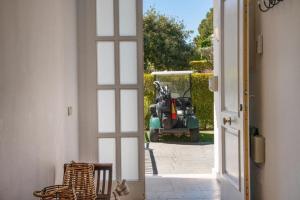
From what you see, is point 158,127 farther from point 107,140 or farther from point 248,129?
point 248,129

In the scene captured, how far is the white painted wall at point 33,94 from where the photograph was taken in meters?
2.30

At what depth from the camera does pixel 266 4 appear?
3.54 meters

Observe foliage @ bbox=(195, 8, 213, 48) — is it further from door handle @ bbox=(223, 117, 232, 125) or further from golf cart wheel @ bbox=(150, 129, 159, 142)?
door handle @ bbox=(223, 117, 232, 125)

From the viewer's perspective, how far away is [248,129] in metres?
3.69

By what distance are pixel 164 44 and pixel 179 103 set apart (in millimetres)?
4903

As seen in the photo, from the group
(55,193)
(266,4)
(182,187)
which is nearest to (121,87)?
(182,187)

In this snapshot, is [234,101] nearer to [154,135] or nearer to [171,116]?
[171,116]

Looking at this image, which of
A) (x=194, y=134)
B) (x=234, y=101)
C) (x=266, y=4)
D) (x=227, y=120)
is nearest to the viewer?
(x=266, y=4)

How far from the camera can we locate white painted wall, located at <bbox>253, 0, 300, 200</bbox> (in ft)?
9.70

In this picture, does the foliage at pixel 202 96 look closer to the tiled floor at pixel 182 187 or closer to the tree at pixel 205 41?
the tree at pixel 205 41

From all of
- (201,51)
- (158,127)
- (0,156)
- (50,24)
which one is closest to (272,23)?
(50,24)

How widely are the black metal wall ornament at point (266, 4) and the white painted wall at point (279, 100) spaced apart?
0.04 m

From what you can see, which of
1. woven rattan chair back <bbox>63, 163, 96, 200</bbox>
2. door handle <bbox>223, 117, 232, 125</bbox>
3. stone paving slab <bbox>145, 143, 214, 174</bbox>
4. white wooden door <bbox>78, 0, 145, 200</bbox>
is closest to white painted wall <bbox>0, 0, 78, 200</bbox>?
woven rattan chair back <bbox>63, 163, 96, 200</bbox>

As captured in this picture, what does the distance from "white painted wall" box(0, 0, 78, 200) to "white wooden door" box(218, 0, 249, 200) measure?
5.21 ft
